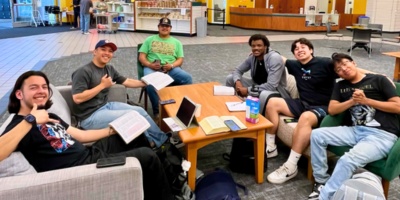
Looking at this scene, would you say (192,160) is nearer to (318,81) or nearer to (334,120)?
(334,120)

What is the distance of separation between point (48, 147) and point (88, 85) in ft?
3.52

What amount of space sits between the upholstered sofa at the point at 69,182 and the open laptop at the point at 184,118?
76 cm

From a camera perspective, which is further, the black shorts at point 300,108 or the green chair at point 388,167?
the black shorts at point 300,108

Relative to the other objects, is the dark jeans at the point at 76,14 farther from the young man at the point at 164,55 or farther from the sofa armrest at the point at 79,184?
the sofa armrest at the point at 79,184

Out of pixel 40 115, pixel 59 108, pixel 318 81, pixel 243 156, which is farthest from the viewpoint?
pixel 318 81

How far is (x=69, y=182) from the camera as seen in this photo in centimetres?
151

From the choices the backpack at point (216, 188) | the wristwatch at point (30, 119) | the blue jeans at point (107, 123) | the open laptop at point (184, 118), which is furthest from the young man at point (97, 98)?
the wristwatch at point (30, 119)

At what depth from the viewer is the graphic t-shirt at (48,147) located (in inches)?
67.7

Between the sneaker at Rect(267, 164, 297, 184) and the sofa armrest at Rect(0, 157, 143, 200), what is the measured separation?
127cm

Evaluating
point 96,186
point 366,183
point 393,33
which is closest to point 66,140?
point 96,186

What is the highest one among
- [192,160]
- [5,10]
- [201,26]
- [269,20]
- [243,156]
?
[5,10]

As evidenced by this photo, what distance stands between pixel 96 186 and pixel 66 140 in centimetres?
49

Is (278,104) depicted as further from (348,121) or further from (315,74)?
(348,121)

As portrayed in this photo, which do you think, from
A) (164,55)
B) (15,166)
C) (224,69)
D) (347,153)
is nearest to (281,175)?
(347,153)
